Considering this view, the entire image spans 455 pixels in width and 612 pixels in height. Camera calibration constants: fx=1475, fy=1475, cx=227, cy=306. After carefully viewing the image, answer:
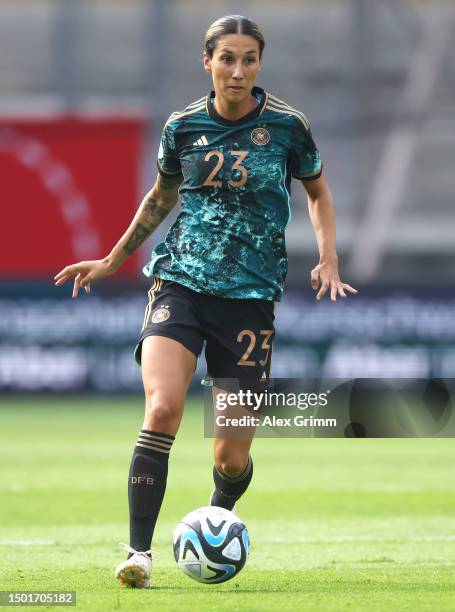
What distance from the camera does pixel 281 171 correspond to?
6355 mm


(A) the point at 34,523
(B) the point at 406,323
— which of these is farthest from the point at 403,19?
(A) the point at 34,523

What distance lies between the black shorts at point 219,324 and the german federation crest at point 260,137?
680 millimetres

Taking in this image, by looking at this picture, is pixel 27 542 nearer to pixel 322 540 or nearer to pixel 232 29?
pixel 322 540

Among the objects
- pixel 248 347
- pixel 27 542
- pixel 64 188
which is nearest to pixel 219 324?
pixel 248 347

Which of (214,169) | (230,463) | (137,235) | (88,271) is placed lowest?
(230,463)

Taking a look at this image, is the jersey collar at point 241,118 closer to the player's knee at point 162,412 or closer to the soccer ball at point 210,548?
the player's knee at point 162,412

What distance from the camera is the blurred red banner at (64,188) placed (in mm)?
20875

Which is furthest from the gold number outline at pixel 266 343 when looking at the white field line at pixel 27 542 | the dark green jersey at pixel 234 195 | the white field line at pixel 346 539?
the white field line at pixel 27 542

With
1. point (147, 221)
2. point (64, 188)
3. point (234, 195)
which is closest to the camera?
point (234, 195)

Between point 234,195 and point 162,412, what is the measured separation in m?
1.00

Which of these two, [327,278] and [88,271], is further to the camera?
[88,271]

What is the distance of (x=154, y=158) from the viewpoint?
22.0 meters

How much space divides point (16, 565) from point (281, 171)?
2.19 m

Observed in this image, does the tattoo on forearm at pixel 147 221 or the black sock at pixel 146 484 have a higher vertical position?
the tattoo on forearm at pixel 147 221
